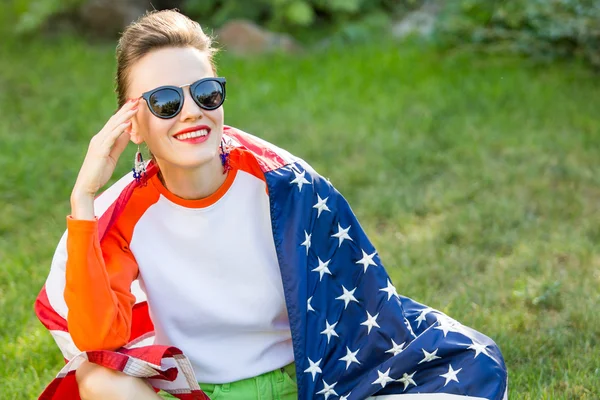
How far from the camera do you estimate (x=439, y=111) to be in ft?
21.2

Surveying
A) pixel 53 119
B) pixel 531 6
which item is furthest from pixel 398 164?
pixel 53 119

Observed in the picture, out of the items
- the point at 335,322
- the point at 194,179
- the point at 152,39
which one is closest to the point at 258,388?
the point at 335,322

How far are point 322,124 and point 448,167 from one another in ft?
3.68

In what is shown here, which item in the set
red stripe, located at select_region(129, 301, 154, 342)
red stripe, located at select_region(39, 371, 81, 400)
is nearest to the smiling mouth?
red stripe, located at select_region(129, 301, 154, 342)

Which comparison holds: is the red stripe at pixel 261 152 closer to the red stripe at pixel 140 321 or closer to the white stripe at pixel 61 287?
the white stripe at pixel 61 287

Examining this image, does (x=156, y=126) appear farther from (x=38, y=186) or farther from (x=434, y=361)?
(x=38, y=186)

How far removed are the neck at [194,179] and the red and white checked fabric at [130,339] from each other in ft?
0.29

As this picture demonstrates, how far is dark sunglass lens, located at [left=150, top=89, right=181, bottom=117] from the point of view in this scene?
2734 mm

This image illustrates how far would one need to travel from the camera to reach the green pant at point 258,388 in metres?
2.93

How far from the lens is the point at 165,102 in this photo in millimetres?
2742

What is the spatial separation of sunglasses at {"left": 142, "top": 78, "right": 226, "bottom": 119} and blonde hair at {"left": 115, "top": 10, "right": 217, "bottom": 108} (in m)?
0.18

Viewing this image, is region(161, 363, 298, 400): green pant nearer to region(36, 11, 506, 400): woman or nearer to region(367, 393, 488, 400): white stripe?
region(36, 11, 506, 400): woman

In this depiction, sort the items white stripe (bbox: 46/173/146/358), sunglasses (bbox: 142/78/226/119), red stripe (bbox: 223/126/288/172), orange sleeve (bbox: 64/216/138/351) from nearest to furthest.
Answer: orange sleeve (bbox: 64/216/138/351)
sunglasses (bbox: 142/78/226/119)
white stripe (bbox: 46/173/146/358)
red stripe (bbox: 223/126/288/172)

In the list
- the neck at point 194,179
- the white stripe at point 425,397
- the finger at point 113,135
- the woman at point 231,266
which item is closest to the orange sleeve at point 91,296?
the woman at point 231,266
